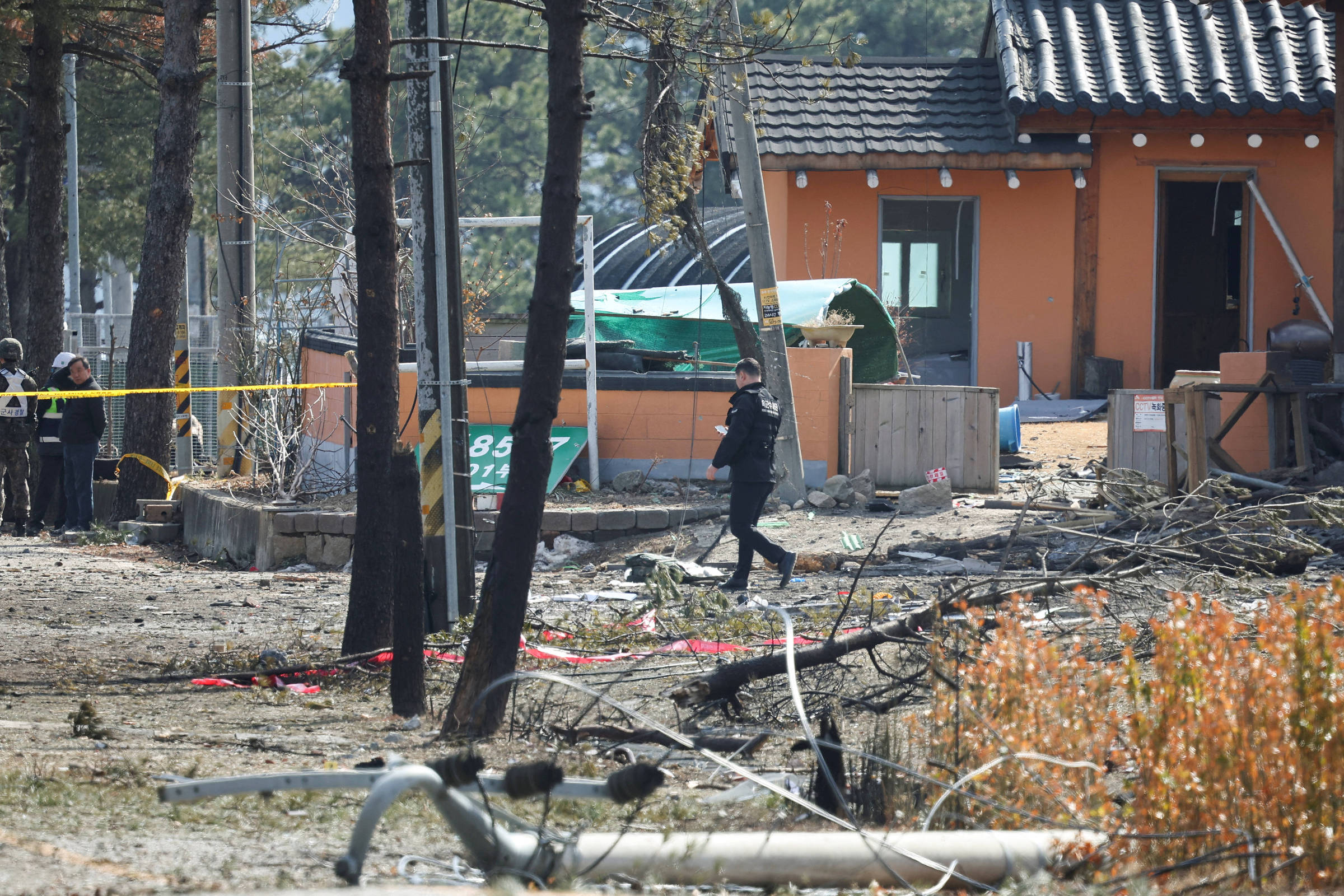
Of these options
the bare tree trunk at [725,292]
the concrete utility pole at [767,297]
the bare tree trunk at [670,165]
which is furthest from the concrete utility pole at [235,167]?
the concrete utility pole at [767,297]

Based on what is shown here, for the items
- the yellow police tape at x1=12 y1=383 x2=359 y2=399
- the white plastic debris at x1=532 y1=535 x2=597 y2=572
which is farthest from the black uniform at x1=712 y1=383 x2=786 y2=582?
the yellow police tape at x1=12 y1=383 x2=359 y2=399

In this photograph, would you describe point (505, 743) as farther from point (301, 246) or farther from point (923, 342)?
A: point (301, 246)

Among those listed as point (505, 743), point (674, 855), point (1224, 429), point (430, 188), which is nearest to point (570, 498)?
point (430, 188)

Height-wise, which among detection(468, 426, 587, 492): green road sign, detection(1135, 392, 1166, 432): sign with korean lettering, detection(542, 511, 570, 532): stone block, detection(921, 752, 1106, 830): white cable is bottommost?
detection(542, 511, 570, 532): stone block

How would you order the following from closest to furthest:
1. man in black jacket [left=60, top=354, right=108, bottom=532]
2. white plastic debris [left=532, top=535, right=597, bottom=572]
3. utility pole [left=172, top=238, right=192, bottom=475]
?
1. white plastic debris [left=532, top=535, right=597, bottom=572]
2. man in black jacket [left=60, top=354, right=108, bottom=532]
3. utility pole [left=172, top=238, right=192, bottom=475]

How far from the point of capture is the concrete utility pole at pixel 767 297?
1193cm

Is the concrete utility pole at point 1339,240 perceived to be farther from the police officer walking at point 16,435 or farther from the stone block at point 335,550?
the police officer walking at point 16,435

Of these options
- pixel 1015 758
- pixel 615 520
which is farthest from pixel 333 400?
pixel 1015 758

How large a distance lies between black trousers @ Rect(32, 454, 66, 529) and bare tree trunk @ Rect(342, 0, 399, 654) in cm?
867

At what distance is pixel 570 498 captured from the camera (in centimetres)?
1263

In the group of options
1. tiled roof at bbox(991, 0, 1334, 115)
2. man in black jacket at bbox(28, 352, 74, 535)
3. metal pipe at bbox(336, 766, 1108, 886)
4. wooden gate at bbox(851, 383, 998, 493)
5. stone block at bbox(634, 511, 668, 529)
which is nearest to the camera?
metal pipe at bbox(336, 766, 1108, 886)

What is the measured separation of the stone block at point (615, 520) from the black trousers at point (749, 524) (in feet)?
5.11

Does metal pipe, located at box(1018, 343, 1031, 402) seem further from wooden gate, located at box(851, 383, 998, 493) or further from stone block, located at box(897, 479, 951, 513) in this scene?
stone block, located at box(897, 479, 951, 513)

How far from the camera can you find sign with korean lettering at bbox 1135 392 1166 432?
12719 millimetres
